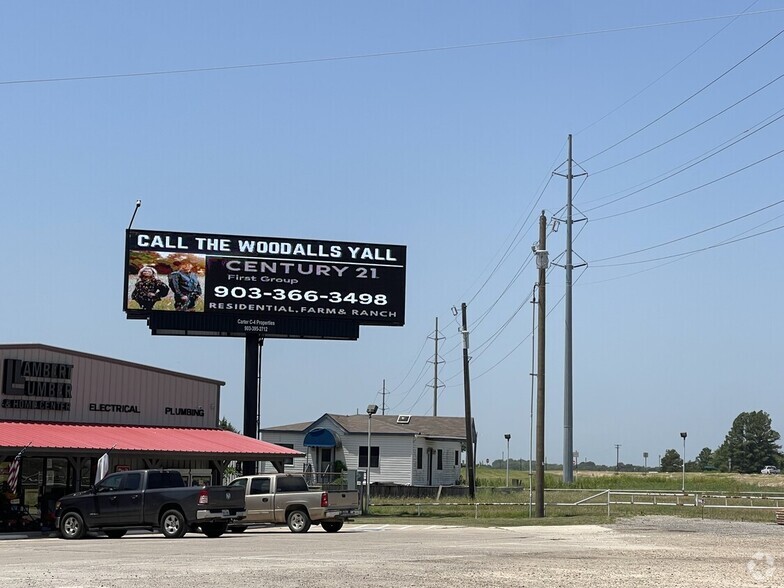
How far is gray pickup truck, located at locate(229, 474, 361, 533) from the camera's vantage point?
33.3m

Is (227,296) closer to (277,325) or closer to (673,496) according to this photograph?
(277,325)

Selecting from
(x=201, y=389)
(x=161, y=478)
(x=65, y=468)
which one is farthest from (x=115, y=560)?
(x=201, y=389)

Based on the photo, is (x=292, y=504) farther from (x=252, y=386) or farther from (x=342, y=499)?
(x=252, y=386)

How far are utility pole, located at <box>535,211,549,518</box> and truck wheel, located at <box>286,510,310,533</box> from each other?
1060 cm

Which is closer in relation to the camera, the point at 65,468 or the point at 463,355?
the point at 65,468

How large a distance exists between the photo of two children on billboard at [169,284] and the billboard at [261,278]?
0.04 m

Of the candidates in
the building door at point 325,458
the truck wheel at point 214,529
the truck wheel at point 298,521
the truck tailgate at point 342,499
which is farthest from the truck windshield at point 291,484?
the building door at point 325,458

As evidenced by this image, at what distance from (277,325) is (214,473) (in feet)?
25.6

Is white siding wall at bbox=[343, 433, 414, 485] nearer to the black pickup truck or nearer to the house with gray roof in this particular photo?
the house with gray roof

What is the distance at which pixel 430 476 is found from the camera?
68.8 meters

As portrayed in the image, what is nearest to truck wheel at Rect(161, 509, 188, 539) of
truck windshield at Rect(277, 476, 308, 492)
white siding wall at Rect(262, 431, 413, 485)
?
truck windshield at Rect(277, 476, 308, 492)

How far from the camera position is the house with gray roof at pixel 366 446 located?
6550 centimetres

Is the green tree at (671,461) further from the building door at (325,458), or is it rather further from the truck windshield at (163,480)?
the truck windshield at (163,480)

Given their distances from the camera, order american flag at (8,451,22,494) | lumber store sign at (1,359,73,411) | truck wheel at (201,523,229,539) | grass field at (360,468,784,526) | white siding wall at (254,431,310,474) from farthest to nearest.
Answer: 1. white siding wall at (254,431,310,474)
2. grass field at (360,468,784,526)
3. lumber store sign at (1,359,73,411)
4. american flag at (8,451,22,494)
5. truck wheel at (201,523,229,539)
